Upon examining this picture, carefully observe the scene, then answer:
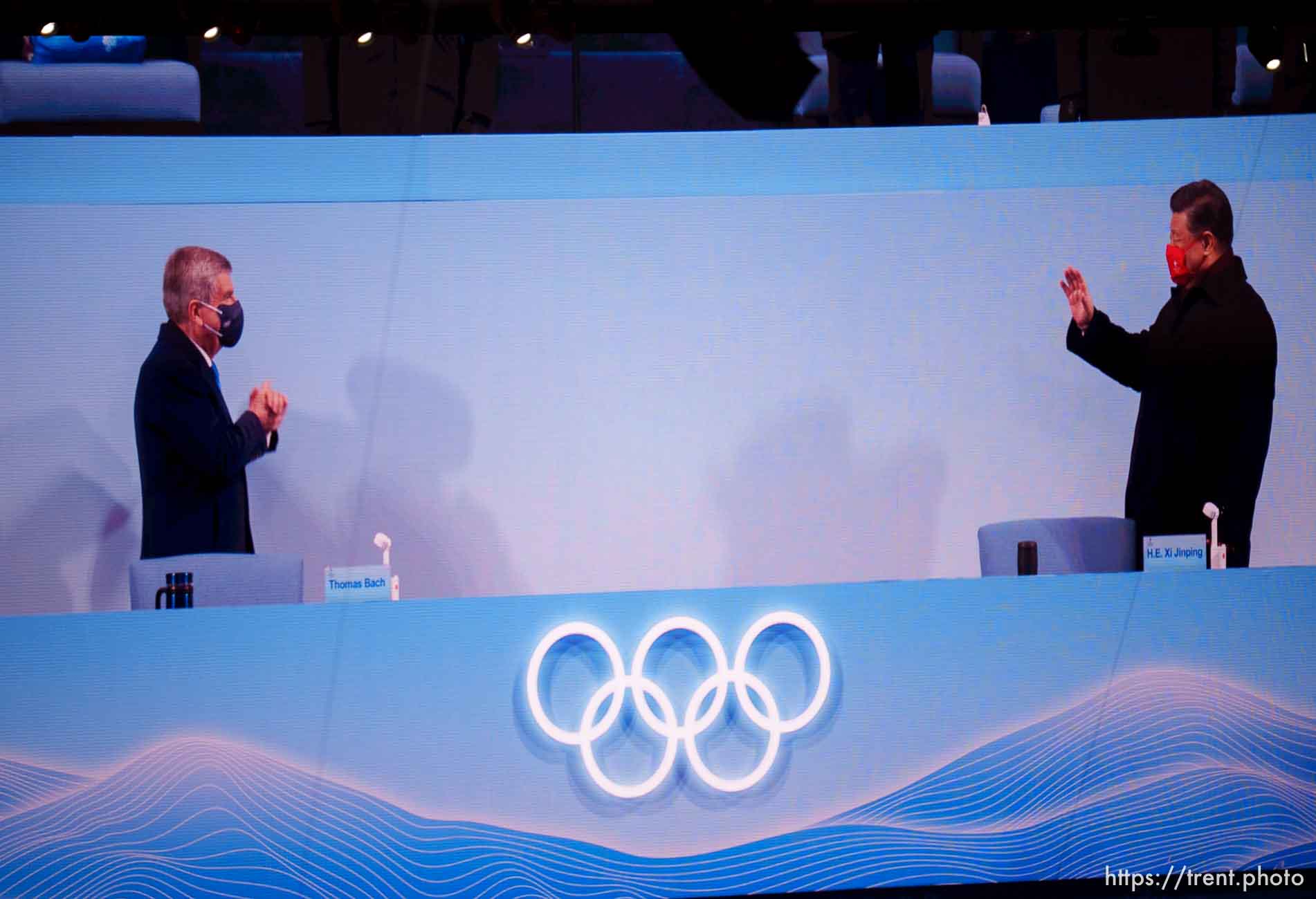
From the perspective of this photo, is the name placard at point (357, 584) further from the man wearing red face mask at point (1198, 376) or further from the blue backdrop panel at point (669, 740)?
the man wearing red face mask at point (1198, 376)

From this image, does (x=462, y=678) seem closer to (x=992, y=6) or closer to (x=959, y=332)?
(x=959, y=332)

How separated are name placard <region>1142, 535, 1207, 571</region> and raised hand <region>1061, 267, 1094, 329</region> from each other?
1.42 meters

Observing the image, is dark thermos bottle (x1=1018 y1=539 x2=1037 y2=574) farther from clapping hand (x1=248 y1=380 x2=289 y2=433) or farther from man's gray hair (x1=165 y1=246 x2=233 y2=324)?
man's gray hair (x1=165 y1=246 x2=233 y2=324)

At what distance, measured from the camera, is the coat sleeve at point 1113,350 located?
489cm

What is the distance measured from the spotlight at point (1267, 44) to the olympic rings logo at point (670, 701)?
3426mm

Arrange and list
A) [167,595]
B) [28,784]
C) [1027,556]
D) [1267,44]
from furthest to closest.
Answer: [1267,44] < [1027,556] < [167,595] < [28,784]

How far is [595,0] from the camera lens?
17.0 feet

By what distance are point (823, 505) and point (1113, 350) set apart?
50.0 inches

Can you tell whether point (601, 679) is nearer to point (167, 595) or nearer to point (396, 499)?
point (167, 595)

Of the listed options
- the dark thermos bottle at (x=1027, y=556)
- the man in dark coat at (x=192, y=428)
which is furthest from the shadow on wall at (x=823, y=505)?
the man in dark coat at (x=192, y=428)

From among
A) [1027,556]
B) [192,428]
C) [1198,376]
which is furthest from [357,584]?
[1198,376]

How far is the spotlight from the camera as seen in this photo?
5.18 meters

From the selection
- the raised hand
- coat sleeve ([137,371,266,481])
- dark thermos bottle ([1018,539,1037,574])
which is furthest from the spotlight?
coat sleeve ([137,371,266,481])

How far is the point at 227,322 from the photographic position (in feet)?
15.8
